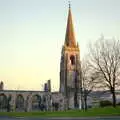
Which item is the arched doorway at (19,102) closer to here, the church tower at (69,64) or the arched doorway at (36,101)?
the arched doorway at (36,101)

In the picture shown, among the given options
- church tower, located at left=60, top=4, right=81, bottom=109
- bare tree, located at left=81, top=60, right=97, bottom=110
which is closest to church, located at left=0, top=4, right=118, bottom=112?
church tower, located at left=60, top=4, right=81, bottom=109

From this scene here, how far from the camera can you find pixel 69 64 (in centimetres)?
12712

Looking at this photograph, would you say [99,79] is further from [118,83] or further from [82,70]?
[82,70]

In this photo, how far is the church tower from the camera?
122 meters

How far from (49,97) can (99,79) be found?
69.7 metres

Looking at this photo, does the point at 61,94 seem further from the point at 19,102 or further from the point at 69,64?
the point at 19,102

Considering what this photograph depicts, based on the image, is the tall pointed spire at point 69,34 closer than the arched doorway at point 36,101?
No

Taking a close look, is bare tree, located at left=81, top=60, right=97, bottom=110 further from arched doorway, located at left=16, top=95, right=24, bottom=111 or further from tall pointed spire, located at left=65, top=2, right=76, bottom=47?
tall pointed spire, located at left=65, top=2, right=76, bottom=47

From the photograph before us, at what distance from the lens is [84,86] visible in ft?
203

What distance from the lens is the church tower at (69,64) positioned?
122 meters

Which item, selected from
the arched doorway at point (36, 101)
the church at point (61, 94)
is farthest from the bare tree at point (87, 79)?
the arched doorway at point (36, 101)

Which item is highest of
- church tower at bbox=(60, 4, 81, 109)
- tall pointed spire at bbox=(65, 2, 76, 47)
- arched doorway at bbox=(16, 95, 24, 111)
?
tall pointed spire at bbox=(65, 2, 76, 47)

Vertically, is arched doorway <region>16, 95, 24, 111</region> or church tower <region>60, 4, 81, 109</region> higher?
church tower <region>60, 4, 81, 109</region>

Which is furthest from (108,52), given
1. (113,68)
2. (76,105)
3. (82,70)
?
(76,105)
